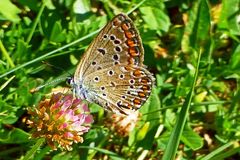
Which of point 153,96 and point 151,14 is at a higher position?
point 151,14

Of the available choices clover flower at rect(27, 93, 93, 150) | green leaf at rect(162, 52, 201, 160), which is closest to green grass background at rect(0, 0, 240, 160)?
clover flower at rect(27, 93, 93, 150)

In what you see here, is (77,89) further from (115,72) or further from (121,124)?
(121,124)

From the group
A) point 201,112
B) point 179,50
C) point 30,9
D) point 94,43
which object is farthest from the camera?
point 179,50

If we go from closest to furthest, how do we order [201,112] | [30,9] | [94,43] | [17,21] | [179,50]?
→ 1. [94,43]
2. [17,21]
3. [30,9]
4. [201,112]
5. [179,50]

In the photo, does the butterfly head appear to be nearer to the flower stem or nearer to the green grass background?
the green grass background

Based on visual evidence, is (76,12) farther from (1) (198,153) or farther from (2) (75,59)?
(1) (198,153)

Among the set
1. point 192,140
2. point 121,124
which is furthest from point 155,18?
point 192,140

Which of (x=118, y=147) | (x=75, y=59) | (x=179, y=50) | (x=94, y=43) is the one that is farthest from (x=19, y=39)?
(x=179, y=50)
